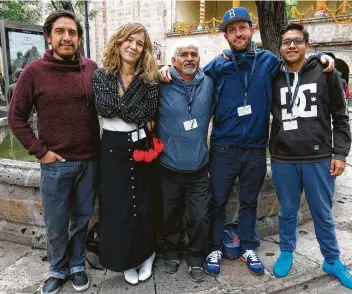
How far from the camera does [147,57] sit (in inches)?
98.0

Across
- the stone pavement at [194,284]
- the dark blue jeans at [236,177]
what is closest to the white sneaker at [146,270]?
the stone pavement at [194,284]

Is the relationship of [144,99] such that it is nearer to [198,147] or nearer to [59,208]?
[198,147]

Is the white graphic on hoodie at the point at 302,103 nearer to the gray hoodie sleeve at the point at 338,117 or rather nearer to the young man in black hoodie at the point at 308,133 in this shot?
the young man in black hoodie at the point at 308,133

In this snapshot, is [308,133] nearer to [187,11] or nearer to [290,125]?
[290,125]

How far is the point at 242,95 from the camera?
258 cm

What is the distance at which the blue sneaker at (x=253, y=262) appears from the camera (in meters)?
2.75

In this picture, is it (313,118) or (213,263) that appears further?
(213,263)

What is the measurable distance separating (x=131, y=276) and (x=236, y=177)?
117cm

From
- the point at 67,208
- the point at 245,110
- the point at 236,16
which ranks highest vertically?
the point at 236,16

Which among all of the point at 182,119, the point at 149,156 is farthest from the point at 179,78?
the point at 149,156

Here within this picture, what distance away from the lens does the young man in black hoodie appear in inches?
98.0

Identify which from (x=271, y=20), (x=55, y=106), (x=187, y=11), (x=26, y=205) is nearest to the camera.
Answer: (x=55, y=106)

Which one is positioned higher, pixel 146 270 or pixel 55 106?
pixel 55 106

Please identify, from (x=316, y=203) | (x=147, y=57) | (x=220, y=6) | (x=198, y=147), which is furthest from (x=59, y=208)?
(x=220, y=6)
